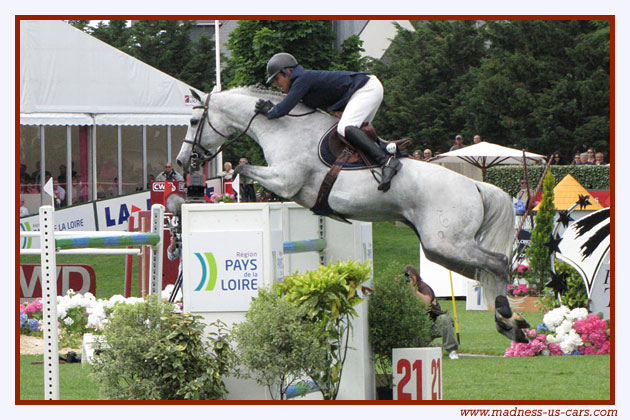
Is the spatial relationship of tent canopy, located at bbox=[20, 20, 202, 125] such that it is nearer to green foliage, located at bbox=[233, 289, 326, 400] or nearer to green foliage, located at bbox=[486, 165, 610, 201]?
green foliage, located at bbox=[486, 165, 610, 201]

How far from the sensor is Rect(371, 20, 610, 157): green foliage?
21422mm

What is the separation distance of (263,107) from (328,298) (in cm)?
155

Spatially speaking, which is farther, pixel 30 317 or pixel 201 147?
pixel 30 317

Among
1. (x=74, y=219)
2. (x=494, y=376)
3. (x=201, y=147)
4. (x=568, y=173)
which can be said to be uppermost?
(x=568, y=173)

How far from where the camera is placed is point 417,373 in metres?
6.02

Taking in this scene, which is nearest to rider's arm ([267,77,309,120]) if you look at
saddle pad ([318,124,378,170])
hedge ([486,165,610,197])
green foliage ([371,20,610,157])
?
saddle pad ([318,124,378,170])

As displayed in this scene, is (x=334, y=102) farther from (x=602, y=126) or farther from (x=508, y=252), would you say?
(x=602, y=126)

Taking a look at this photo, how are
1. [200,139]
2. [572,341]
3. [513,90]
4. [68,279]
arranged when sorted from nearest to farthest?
[200,139]
[572,341]
[68,279]
[513,90]

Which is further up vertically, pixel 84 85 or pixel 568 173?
pixel 84 85

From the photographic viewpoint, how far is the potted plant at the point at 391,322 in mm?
6312

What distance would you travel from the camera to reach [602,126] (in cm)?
2122

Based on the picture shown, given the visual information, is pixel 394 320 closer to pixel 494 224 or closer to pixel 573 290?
pixel 494 224

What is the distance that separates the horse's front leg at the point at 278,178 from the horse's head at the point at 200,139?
1.53 ft

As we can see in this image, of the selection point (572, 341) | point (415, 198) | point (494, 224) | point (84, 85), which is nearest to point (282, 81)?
point (415, 198)
